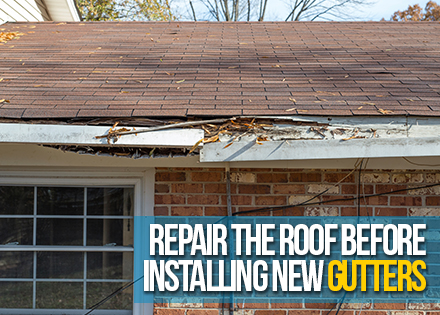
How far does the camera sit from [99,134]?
237cm

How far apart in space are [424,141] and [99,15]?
1265 centimetres

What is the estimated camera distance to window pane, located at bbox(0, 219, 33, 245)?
321cm

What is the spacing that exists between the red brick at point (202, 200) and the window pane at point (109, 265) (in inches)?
28.8

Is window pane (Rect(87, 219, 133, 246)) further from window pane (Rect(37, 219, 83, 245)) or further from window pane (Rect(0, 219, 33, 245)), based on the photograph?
window pane (Rect(0, 219, 33, 245))

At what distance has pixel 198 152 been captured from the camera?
243cm

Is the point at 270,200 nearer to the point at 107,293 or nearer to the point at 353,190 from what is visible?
the point at 353,190

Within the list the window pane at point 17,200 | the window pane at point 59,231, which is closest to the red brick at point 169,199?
the window pane at point 59,231

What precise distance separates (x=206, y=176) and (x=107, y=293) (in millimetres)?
1291

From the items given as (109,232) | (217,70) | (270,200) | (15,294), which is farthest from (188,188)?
(15,294)

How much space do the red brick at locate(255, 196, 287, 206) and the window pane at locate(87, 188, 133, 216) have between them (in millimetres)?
1063

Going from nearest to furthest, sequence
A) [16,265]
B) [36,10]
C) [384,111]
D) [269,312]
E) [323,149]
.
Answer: [323,149] → [384,111] → [269,312] → [16,265] → [36,10]

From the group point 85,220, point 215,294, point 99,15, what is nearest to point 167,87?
point 85,220

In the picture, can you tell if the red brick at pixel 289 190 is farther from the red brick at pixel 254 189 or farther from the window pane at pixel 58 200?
the window pane at pixel 58 200

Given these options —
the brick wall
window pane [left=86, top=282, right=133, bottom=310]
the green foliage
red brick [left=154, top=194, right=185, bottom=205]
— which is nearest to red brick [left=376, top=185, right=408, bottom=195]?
the brick wall
